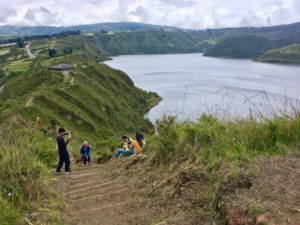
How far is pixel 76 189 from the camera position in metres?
8.13

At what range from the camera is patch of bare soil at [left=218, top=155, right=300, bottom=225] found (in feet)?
14.7

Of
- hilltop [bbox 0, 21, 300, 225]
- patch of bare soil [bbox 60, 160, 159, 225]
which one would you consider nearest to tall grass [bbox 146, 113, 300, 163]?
hilltop [bbox 0, 21, 300, 225]

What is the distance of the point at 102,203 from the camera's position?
6.80 m

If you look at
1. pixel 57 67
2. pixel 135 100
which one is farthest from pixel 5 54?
pixel 135 100

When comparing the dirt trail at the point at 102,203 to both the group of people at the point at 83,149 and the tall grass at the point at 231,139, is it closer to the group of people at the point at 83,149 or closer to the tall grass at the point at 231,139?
the tall grass at the point at 231,139

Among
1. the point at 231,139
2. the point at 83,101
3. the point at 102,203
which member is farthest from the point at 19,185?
the point at 83,101

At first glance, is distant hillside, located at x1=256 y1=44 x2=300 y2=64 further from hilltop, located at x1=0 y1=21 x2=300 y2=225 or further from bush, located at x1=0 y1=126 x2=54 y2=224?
bush, located at x1=0 y1=126 x2=54 y2=224

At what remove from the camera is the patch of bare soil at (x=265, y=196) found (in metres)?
4.49

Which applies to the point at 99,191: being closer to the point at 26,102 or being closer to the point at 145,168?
the point at 145,168

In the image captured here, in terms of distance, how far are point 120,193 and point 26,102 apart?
47919 millimetres

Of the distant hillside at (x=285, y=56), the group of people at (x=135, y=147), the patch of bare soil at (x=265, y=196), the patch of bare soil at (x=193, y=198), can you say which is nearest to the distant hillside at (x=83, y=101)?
the group of people at (x=135, y=147)

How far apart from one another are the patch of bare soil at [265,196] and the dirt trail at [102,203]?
131 cm

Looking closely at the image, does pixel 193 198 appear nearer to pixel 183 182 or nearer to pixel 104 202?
pixel 183 182

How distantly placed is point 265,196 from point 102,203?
116 inches
